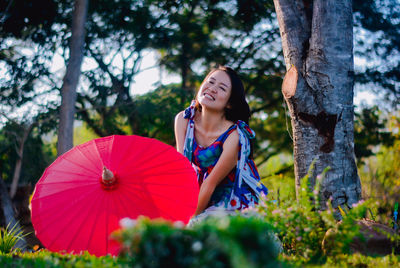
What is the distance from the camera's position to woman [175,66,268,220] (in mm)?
3369

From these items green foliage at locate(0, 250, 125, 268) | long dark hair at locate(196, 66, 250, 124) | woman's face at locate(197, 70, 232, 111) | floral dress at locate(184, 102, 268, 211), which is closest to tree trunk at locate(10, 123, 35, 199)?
floral dress at locate(184, 102, 268, 211)

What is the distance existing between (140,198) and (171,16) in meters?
6.59

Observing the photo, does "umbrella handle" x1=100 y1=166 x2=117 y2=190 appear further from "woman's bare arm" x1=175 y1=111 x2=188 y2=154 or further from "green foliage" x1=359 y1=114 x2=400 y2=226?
"green foliage" x1=359 y1=114 x2=400 y2=226

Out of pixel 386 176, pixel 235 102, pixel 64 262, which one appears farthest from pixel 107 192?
pixel 386 176

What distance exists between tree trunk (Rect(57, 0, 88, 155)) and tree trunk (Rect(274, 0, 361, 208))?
4516 mm

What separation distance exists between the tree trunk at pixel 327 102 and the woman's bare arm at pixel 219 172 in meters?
0.70

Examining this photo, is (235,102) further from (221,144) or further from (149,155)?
(149,155)

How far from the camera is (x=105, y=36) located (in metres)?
8.53

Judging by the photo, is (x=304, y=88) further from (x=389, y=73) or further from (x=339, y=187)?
(x=389, y=73)

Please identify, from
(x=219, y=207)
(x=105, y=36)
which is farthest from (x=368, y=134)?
(x=105, y=36)

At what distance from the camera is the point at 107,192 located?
2.69m

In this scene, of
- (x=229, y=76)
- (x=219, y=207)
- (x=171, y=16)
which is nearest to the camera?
(x=219, y=207)

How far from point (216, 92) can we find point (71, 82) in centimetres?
426

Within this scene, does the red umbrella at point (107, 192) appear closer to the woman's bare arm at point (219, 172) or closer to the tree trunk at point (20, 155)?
the woman's bare arm at point (219, 172)
